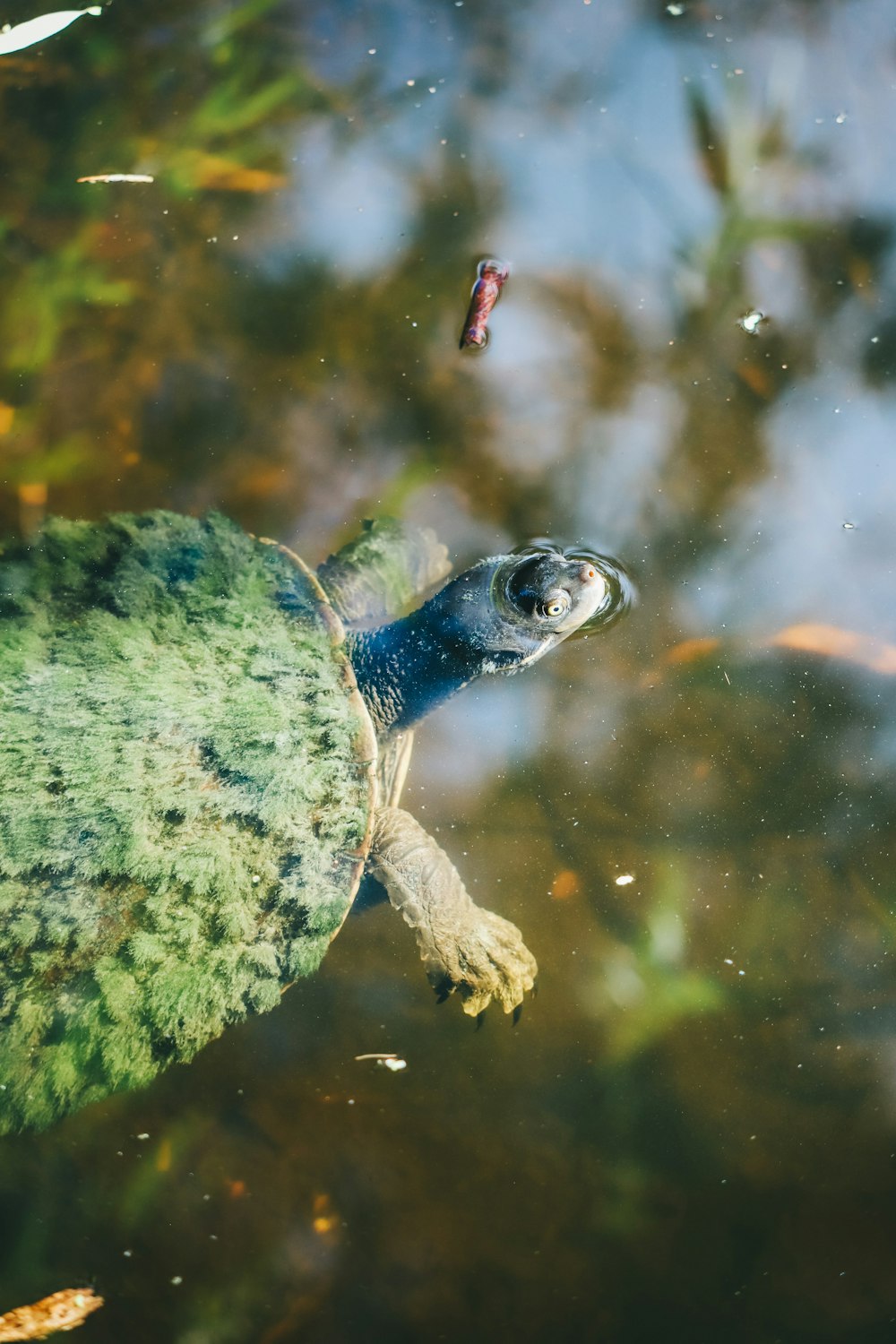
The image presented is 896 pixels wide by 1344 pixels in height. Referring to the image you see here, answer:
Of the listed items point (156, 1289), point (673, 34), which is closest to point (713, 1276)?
point (156, 1289)

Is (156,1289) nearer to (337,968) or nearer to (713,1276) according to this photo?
(337,968)

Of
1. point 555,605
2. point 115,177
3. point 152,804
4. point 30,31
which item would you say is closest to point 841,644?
point 555,605

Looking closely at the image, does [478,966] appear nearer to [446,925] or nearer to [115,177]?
[446,925]

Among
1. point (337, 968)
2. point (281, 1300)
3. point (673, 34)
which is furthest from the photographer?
point (673, 34)

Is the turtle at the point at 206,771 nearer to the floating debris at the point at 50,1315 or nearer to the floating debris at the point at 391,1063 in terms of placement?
the floating debris at the point at 391,1063

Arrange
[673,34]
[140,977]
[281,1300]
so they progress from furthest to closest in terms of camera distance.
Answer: [673,34], [281,1300], [140,977]
